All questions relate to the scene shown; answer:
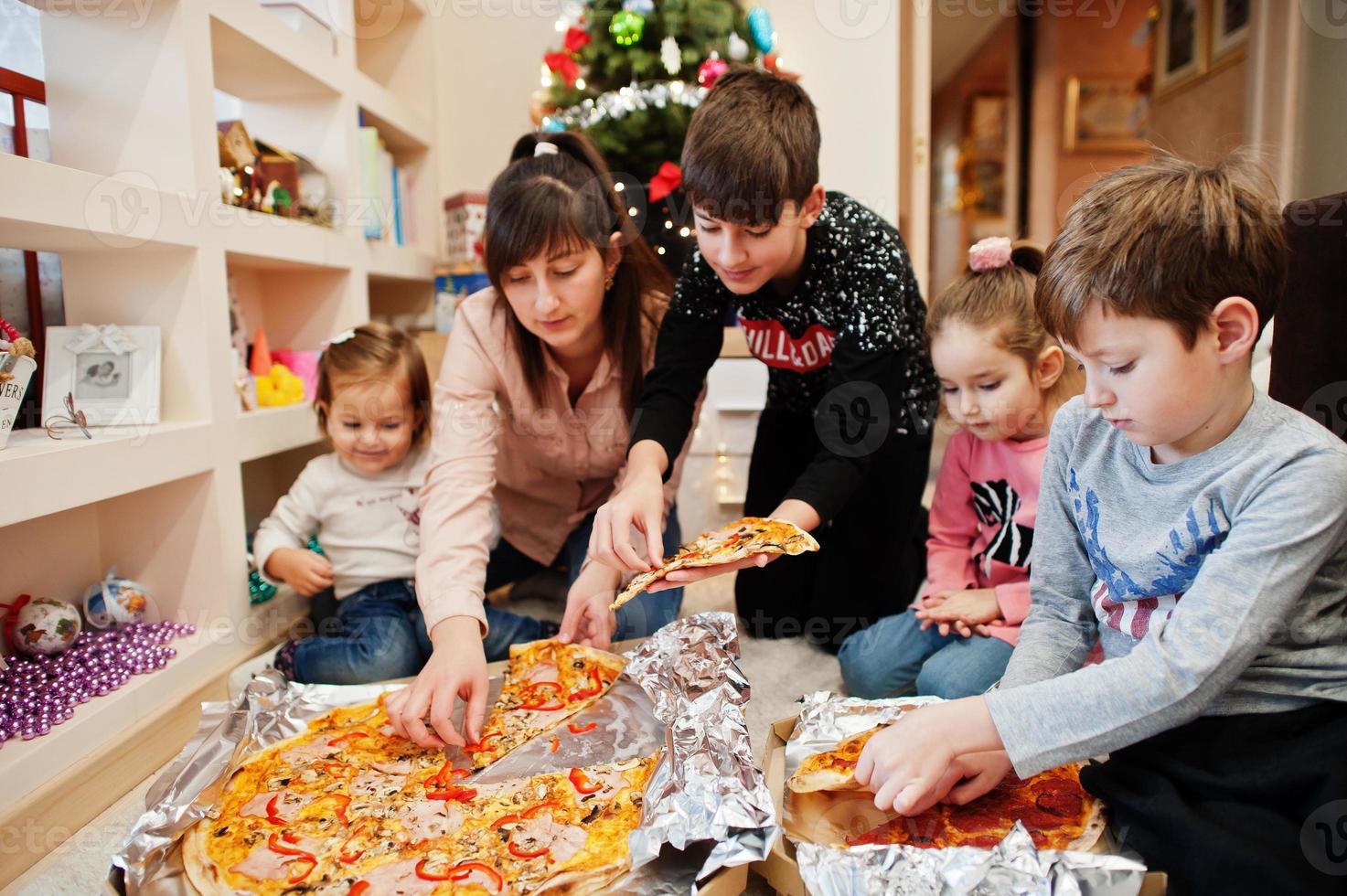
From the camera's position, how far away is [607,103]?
2330 mm

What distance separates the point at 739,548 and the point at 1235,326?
0.59 m

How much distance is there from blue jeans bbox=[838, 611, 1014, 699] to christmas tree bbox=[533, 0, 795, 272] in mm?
1276

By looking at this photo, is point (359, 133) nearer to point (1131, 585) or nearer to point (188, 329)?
point (188, 329)

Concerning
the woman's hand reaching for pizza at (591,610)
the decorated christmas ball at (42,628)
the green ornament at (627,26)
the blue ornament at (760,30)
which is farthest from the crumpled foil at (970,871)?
the blue ornament at (760,30)

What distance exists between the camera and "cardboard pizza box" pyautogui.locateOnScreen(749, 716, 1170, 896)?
0.76m

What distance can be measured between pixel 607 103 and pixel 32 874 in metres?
2.03

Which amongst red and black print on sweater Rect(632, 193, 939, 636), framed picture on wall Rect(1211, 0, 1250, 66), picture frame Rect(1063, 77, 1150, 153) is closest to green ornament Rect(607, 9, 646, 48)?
red and black print on sweater Rect(632, 193, 939, 636)

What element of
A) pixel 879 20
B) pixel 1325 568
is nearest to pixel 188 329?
pixel 1325 568

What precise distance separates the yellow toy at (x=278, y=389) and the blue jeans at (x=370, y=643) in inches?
19.9

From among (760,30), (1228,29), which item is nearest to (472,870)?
(760,30)

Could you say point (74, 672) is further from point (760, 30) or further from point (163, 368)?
A: point (760, 30)

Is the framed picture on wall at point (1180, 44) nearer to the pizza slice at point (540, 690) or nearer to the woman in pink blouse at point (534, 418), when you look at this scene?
the woman in pink blouse at point (534, 418)

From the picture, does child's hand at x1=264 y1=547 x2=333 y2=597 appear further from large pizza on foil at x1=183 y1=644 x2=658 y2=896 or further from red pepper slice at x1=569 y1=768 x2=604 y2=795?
red pepper slice at x1=569 y1=768 x2=604 y2=795

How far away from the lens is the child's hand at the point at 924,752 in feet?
2.63
